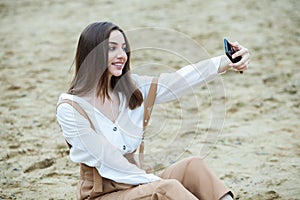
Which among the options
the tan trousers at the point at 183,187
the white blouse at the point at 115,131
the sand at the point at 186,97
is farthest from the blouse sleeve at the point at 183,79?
the sand at the point at 186,97

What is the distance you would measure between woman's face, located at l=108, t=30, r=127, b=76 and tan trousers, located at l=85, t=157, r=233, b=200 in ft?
1.45

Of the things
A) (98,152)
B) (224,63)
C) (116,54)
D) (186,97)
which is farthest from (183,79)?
(186,97)

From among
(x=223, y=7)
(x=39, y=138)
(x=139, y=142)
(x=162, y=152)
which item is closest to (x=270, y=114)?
(x=162, y=152)

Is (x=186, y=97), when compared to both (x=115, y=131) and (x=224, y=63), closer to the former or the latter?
(x=224, y=63)

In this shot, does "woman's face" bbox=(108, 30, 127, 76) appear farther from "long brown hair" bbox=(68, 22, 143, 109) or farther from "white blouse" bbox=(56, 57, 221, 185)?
"white blouse" bbox=(56, 57, 221, 185)

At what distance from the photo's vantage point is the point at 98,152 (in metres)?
1.98

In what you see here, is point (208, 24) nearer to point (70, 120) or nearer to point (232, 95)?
point (232, 95)

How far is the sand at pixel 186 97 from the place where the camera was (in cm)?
292

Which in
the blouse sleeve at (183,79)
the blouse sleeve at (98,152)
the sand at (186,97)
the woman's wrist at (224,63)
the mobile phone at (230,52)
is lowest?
the sand at (186,97)

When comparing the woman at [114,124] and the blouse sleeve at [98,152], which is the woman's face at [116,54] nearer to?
the woman at [114,124]

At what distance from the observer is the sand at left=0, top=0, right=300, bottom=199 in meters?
2.92

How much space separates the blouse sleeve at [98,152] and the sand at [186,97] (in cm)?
79

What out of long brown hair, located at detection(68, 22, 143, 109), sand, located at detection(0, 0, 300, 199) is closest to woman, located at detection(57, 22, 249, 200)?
long brown hair, located at detection(68, 22, 143, 109)

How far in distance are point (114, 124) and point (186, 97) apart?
1.96m
